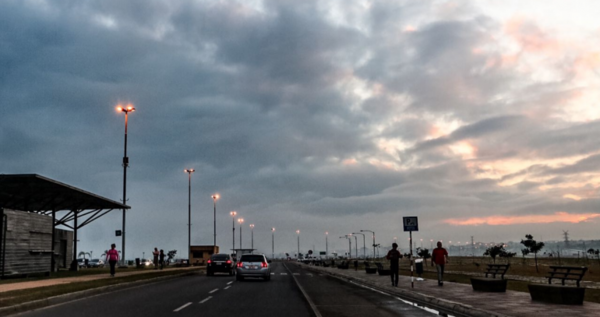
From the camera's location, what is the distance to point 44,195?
33.4 meters

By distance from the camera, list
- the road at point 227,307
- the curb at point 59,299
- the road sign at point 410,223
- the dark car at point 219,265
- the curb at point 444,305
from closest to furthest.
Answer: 1. the curb at point 444,305
2. the road at point 227,307
3. the curb at point 59,299
4. the road sign at point 410,223
5. the dark car at point 219,265

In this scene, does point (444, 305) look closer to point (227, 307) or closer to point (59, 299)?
point (227, 307)

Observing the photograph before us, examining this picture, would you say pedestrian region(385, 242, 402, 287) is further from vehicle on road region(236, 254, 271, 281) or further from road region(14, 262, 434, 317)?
vehicle on road region(236, 254, 271, 281)

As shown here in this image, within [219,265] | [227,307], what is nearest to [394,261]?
[227,307]

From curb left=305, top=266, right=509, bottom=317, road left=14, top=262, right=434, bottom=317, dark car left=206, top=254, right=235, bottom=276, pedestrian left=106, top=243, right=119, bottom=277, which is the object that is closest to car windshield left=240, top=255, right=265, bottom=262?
pedestrian left=106, top=243, right=119, bottom=277

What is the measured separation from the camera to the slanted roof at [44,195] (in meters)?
27.2

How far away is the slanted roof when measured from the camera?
27.2 metres

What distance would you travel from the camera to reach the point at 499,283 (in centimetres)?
1827

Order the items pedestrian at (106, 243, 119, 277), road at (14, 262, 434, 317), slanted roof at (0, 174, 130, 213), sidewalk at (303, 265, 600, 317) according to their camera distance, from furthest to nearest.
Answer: pedestrian at (106, 243, 119, 277) → slanted roof at (0, 174, 130, 213) → road at (14, 262, 434, 317) → sidewalk at (303, 265, 600, 317)

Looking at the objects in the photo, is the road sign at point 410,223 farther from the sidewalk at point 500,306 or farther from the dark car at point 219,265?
the dark car at point 219,265

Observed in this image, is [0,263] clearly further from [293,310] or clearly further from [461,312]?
[461,312]

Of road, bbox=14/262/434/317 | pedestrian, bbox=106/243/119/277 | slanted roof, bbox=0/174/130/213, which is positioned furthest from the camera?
pedestrian, bbox=106/243/119/277

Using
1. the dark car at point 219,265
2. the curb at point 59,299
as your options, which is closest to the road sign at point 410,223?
the curb at point 59,299

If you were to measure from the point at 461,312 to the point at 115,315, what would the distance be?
8.88 meters
